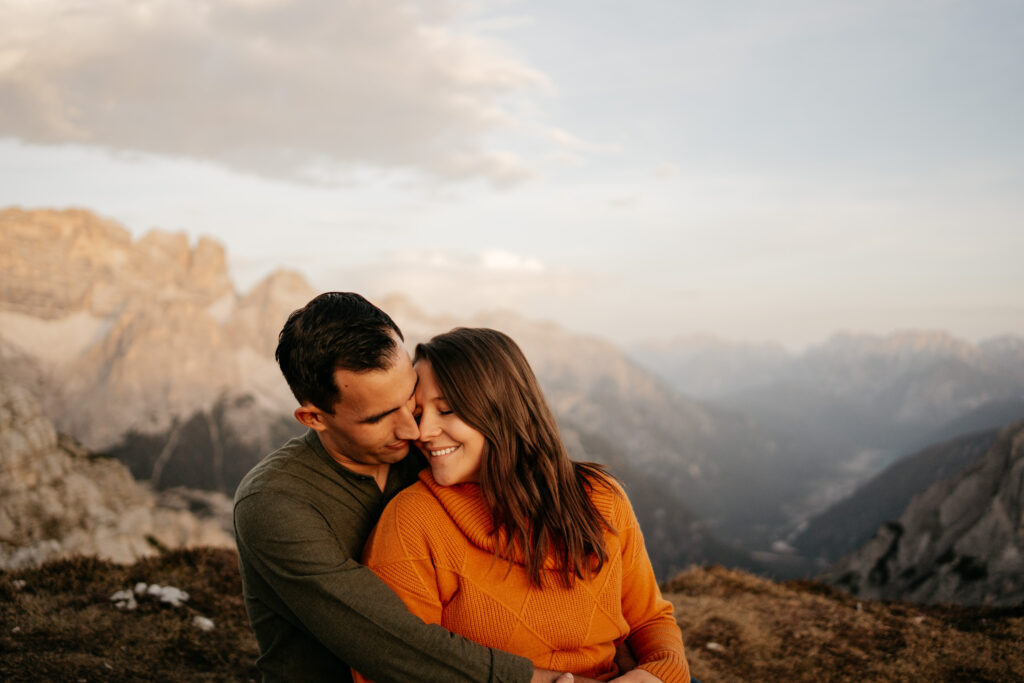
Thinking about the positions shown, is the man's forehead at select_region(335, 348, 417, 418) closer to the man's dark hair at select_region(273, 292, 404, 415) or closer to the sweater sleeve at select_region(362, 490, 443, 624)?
the man's dark hair at select_region(273, 292, 404, 415)

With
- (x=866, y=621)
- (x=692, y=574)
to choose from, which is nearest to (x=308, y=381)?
(x=866, y=621)

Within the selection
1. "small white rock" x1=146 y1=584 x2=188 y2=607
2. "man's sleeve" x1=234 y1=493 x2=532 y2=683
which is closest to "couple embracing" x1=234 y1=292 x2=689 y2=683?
"man's sleeve" x1=234 y1=493 x2=532 y2=683

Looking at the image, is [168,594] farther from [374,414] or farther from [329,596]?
[374,414]

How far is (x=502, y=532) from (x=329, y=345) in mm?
1715

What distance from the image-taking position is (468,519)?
13.4 ft

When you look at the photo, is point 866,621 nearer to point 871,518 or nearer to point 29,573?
point 29,573

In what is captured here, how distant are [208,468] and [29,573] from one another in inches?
5719

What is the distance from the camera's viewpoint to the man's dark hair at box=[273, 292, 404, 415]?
12.7ft

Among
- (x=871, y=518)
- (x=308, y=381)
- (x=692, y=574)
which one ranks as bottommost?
(x=871, y=518)

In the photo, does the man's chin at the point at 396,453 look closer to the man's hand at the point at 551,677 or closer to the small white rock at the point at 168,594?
the man's hand at the point at 551,677

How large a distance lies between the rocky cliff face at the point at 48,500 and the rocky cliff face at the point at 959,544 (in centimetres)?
5306

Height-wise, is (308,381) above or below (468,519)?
above

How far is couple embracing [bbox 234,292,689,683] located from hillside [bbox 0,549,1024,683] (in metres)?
4.34

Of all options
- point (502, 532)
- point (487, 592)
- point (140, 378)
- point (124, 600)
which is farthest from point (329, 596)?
point (140, 378)
